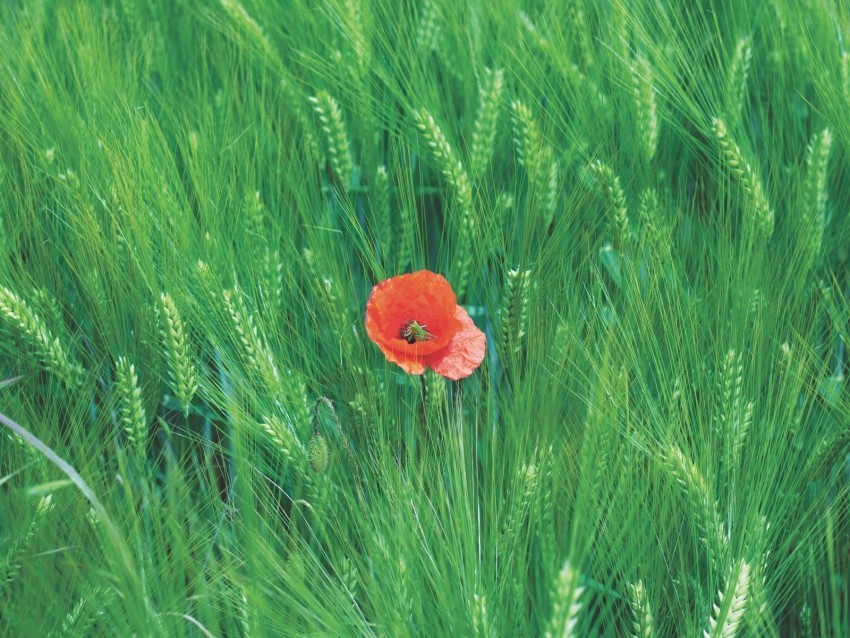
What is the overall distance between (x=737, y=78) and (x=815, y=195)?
184 millimetres

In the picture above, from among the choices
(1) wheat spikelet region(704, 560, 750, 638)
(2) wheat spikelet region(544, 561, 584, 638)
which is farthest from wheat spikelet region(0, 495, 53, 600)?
(1) wheat spikelet region(704, 560, 750, 638)

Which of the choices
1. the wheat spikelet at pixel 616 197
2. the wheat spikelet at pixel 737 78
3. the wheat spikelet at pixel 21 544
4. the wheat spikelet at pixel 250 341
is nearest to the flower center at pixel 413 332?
the wheat spikelet at pixel 250 341

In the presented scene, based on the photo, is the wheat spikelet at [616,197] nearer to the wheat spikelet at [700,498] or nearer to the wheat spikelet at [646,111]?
the wheat spikelet at [646,111]

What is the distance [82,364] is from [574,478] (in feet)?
1.76

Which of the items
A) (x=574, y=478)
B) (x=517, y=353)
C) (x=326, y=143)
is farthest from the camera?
(x=326, y=143)

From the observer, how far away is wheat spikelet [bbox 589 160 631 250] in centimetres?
97

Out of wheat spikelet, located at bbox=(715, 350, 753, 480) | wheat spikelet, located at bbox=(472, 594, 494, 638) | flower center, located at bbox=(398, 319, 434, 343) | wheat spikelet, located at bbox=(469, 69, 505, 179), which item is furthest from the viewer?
wheat spikelet, located at bbox=(469, 69, 505, 179)

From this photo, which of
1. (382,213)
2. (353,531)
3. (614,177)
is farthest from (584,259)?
(353,531)

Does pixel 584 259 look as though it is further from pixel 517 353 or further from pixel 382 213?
pixel 382 213

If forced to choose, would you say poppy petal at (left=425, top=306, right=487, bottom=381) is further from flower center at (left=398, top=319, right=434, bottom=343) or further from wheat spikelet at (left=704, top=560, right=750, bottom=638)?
wheat spikelet at (left=704, top=560, right=750, bottom=638)

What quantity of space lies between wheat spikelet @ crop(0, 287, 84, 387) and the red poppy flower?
0.95ft

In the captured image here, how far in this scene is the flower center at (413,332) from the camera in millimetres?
875

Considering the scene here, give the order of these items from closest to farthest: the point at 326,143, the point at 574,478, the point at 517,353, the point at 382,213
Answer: the point at 574,478 < the point at 517,353 < the point at 382,213 < the point at 326,143

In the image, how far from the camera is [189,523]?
81 cm
